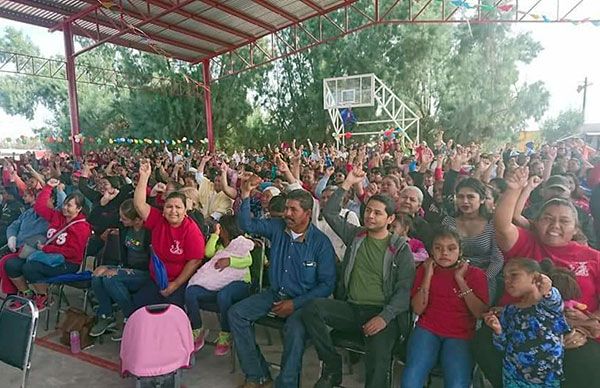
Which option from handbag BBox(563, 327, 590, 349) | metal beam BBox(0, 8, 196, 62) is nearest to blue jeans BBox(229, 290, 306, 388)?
handbag BBox(563, 327, 590, 349)

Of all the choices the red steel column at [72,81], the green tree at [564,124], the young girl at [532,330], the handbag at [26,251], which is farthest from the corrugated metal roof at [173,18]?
the green tree at [564,124]

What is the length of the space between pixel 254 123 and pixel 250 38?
31.0ft

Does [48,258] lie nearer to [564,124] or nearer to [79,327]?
[79,327]

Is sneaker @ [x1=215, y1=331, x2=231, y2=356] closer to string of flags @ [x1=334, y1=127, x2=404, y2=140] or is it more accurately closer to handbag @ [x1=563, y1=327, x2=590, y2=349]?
handbag @ [x1=563, y1=327, x2=590, y2=349]

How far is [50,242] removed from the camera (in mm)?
4105

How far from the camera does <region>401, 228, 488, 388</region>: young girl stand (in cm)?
239

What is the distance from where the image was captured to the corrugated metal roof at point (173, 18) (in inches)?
472

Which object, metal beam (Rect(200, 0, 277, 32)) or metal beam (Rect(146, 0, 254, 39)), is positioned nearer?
metal beam (Rect(146, 0, 254, 39))

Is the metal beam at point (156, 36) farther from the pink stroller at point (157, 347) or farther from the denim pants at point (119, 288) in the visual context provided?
the pink stroller at point (157, 347)

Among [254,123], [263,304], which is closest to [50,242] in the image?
[263,304]

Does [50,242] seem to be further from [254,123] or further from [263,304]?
[254,123]

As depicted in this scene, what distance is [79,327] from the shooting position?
3.58m

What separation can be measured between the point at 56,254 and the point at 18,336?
5.94ft

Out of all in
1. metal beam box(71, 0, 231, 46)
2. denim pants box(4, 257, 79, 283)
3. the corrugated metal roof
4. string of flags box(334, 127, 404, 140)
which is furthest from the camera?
string of flags box(334, 127, 404, 140)
